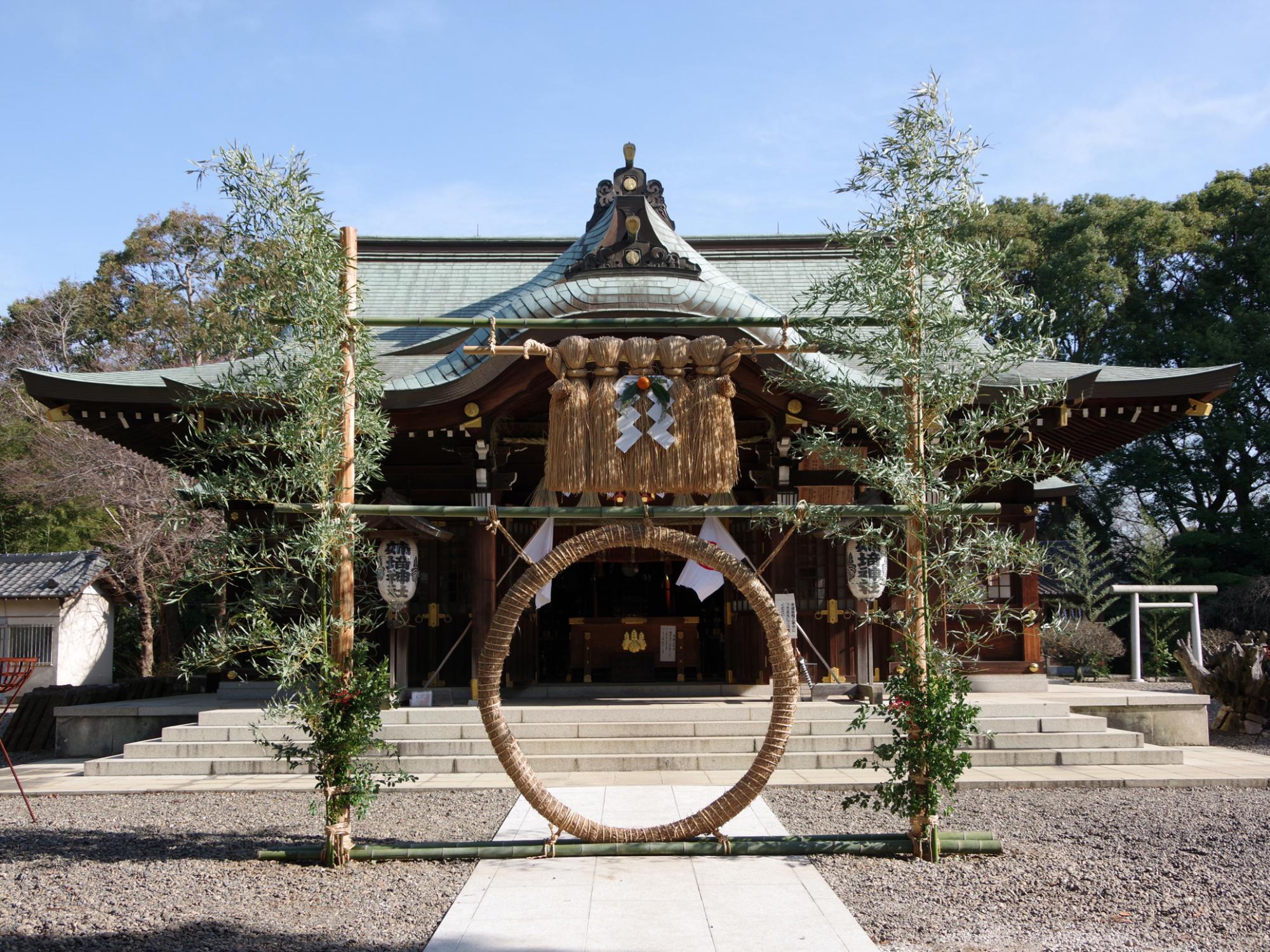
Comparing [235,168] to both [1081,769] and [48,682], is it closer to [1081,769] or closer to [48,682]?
[1081,769]

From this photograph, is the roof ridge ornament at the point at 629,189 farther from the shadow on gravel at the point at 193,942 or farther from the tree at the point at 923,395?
the shadow on gravel at the point at 193,942

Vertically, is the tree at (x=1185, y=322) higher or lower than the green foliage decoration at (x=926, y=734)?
higher

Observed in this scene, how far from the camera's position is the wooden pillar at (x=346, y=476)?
5.45m

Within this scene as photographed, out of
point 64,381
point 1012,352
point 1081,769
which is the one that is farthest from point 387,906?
point 64,381

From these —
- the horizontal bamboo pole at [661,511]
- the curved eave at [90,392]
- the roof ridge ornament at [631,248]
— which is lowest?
the horizontal bamboo pole at [661,511]

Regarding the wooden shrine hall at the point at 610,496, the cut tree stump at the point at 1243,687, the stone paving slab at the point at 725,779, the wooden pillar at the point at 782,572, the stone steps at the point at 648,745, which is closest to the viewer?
the stone paving slab at the point at 725,779

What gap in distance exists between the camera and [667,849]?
530cm

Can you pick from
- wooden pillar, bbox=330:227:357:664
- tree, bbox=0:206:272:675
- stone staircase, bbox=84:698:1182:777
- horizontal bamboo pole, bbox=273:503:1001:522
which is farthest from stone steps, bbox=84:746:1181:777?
tree, bbox=0:206:272:675

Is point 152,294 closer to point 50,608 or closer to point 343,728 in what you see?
point 50,608

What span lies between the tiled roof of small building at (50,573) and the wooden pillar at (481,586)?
44.2 feet

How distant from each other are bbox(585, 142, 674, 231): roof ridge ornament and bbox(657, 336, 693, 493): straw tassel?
6725mm

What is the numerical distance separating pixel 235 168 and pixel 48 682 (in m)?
19.0

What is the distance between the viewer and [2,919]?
4410mm

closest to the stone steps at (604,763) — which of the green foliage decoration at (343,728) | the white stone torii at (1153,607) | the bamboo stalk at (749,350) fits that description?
the green foliage decoration at (343,728)
